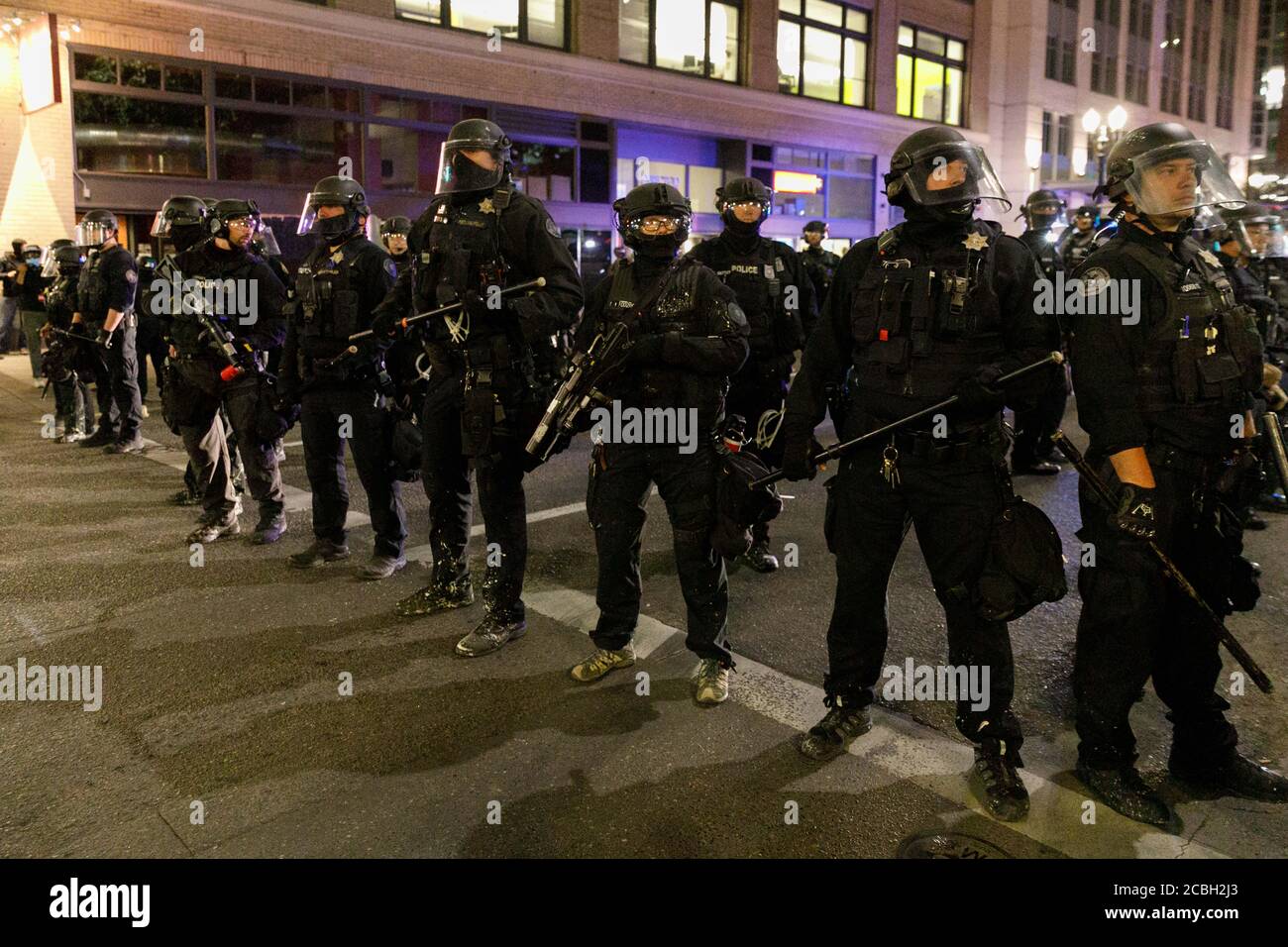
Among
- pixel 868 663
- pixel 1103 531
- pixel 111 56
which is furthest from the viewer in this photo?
pixel 111 56

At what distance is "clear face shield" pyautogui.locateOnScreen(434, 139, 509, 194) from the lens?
4.49 meters

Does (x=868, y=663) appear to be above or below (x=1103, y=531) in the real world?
below

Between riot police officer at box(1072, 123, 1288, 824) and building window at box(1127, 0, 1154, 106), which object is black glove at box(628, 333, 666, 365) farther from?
building window at box(1127, 0, 1154, 106)

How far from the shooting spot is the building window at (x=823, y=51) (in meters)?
26.7

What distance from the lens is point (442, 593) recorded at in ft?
17.0

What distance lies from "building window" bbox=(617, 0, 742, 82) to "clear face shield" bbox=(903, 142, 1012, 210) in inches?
838

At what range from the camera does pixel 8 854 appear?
299 cm

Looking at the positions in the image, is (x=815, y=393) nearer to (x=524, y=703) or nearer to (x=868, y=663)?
(x=868, y=663)

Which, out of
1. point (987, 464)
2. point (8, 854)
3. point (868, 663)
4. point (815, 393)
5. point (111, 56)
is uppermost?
point (111, 56)

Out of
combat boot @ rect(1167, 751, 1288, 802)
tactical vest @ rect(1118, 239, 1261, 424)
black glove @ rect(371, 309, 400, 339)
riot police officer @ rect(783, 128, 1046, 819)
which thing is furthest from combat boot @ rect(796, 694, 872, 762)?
black glove @ rect(371, 309, 400, 339)

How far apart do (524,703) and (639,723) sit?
1.74ft

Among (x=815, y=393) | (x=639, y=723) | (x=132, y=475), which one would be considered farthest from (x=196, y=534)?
(x=815, y=393)

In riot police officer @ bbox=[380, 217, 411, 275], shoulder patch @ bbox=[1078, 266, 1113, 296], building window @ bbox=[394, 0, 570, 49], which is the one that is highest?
building window @ bbox=[394, 0, 570, 49]

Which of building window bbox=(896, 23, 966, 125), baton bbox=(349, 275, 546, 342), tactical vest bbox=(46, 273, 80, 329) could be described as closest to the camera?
baton bbox=(349, 275, 546, 342)
